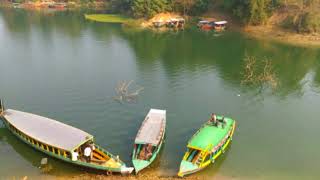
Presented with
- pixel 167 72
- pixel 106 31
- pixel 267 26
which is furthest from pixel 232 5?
pixel 167 72

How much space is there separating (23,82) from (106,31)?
48.9m

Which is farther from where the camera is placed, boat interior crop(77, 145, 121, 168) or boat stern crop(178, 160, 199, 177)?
boat interior crop(77, 145, 121, 168)

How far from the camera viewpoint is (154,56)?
77875 mm

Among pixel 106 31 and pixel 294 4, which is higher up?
pixel 294 4

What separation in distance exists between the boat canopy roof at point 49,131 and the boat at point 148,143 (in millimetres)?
5098

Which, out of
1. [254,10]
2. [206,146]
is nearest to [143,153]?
[206,146]

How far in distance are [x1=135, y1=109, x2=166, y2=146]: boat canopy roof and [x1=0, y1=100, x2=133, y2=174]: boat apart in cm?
373

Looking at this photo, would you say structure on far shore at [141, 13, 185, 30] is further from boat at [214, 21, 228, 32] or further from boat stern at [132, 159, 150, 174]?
boat stern at [132, 159, 150, 174]

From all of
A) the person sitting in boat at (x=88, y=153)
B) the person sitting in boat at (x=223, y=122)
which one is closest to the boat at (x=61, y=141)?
the person sitting in boat at (x=88, y=153)

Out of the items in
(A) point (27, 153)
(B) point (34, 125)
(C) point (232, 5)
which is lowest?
(A) point (27, 153)

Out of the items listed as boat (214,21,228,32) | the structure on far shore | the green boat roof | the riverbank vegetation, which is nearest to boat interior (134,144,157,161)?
the green boat roof

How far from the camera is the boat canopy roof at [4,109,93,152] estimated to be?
35.2 metres

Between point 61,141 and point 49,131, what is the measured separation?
2911mm

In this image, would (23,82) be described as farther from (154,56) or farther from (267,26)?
(267,26)
